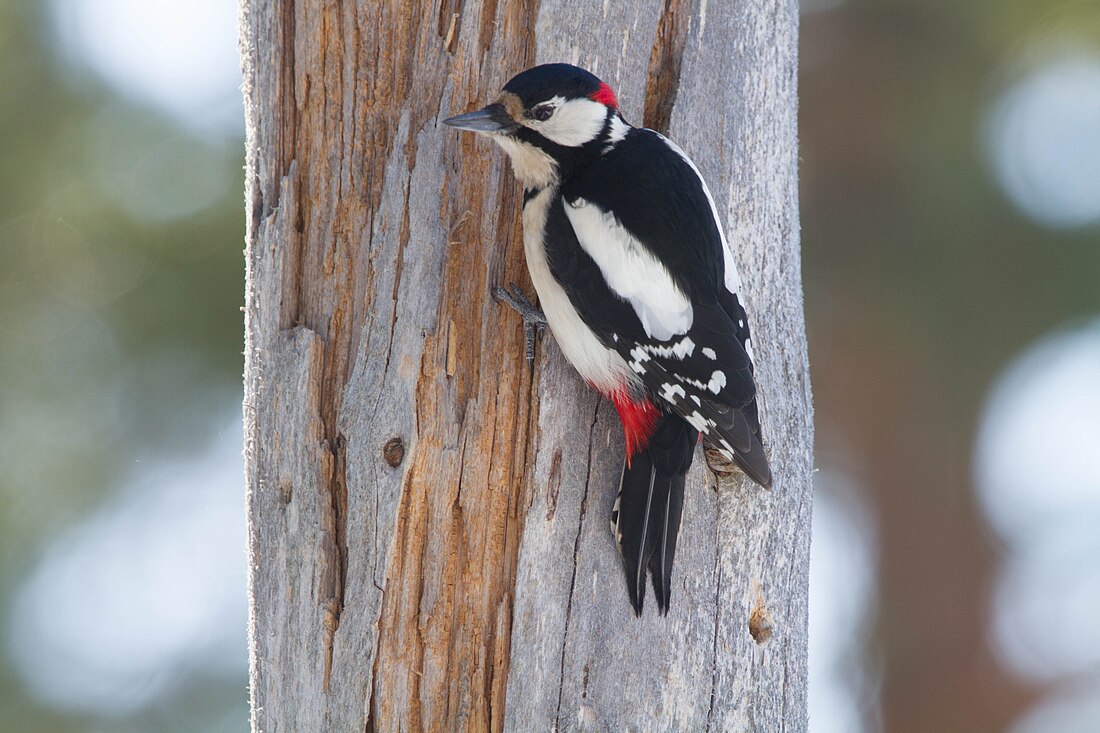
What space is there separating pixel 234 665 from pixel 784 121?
10.6 feet

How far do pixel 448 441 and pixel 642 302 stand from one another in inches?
18.9

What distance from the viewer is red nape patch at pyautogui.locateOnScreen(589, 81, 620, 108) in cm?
220

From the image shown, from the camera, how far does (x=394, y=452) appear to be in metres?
2.04

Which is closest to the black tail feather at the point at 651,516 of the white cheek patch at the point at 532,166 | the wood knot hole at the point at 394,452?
the wood knot hole at the point at 394,452

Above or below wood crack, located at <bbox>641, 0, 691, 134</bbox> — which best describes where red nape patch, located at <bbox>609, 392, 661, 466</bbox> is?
below

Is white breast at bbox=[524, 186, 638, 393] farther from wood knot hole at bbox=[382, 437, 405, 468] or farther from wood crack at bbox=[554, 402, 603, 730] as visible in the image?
wood knot hole at bbox=[382, 437, 405, 468]

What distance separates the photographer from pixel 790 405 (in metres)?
2.35

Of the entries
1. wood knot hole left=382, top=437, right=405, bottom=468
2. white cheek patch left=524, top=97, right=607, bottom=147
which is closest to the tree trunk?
wood knot hole left=382, top=437, right=405, bottom=468

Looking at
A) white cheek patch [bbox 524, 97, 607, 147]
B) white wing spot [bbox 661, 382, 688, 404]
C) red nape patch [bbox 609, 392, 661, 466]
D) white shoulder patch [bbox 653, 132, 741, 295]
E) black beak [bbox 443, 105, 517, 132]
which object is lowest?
red nape patch [bbox 609, 392, 661, 466]

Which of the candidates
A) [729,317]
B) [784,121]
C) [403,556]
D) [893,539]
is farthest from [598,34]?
[893,539]

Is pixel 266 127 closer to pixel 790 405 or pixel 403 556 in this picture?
pixel 403 556

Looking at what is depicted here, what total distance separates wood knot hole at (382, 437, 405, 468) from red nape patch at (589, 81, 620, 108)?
78 cm

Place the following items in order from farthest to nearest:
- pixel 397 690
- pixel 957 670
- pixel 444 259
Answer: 1. pixel 957 670
2. pixel 444 259
3. pixel 397 690

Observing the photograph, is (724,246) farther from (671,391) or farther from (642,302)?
(671,391)
